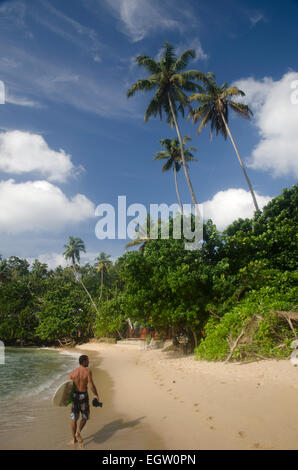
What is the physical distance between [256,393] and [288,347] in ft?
11.1

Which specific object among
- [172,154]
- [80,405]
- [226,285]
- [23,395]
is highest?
[172,154]

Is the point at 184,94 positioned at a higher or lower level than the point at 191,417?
higher

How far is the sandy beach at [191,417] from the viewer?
4.20 m

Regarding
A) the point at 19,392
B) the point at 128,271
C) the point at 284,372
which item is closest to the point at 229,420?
the point at 284,372

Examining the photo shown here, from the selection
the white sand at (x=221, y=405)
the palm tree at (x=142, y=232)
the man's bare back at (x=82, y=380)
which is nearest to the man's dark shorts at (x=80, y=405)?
the man's bare back at (x=82, y=380)

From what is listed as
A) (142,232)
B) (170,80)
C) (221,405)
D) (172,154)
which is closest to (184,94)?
(170,80)

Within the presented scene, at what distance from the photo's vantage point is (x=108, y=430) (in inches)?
199

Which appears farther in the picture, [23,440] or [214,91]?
[214,91]

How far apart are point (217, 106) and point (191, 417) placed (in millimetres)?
23897

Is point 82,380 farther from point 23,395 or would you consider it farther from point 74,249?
point 74,249

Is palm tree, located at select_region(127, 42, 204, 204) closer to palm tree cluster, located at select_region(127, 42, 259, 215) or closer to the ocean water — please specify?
palm tree cluster, located at select_region(127, 42, 259, 215)

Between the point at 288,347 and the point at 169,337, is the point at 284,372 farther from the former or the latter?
the point at 169,337

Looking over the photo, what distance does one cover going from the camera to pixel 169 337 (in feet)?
84.8

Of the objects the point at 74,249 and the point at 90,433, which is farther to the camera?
the point at 74,249
